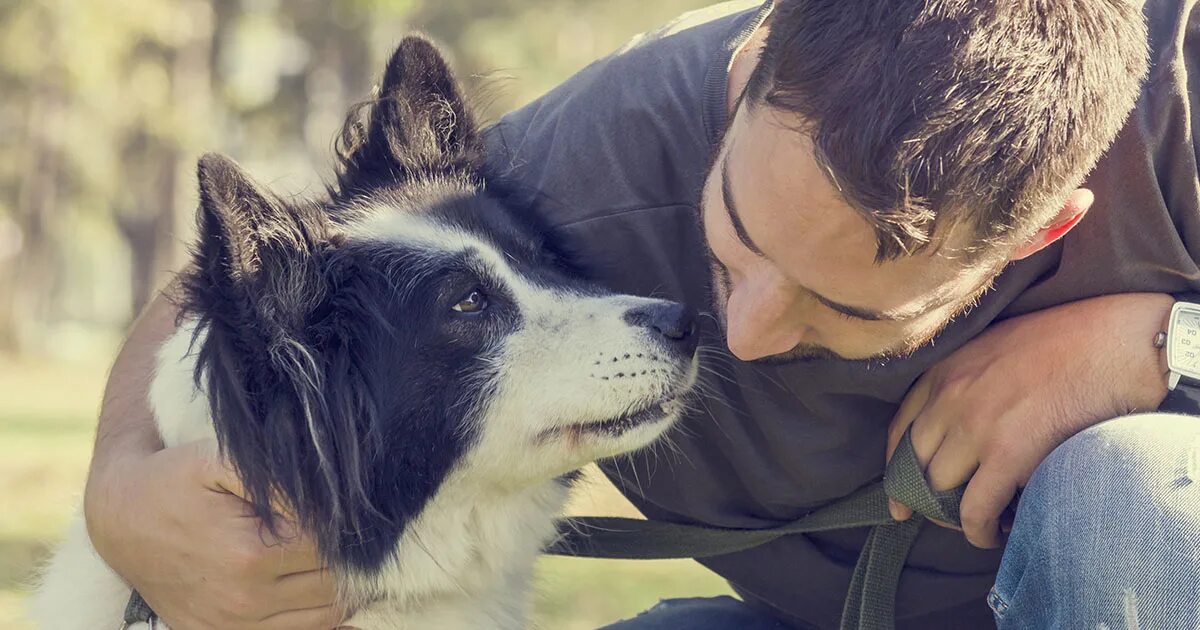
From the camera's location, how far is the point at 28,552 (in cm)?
557

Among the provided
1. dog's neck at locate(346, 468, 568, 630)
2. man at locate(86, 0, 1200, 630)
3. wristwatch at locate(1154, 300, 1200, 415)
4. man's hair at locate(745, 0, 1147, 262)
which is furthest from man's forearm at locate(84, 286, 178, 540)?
wristwatch at locate(1154, 300, 1200, 415)

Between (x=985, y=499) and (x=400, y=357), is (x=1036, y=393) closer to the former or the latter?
→ (x=985, y=499)

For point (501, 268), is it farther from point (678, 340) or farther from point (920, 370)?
point (920, 370)

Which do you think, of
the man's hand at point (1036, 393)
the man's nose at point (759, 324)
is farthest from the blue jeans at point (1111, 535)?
the man's nose at point (759, 324)

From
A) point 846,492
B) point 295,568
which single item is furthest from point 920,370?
point 295,568

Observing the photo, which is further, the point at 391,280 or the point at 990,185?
the point at 391,280

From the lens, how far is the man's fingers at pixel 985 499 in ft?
6.91

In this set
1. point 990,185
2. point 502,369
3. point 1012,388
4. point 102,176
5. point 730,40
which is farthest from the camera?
point 102,176

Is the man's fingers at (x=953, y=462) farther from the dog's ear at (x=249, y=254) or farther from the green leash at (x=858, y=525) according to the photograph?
the dog's ear at (x=249, y=254)

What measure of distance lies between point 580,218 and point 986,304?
0.87 m

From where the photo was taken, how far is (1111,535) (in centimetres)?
180

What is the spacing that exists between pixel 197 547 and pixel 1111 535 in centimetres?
156

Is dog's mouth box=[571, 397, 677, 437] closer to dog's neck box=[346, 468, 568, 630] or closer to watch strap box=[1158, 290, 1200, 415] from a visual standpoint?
dog's neck box=[346, 468, 568, 630]

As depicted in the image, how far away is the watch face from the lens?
207 centimetres
